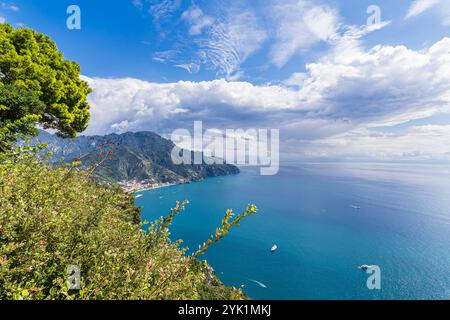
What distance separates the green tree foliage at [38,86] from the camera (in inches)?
471

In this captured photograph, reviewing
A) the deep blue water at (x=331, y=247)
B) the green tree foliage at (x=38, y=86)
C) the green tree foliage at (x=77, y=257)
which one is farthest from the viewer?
the deep blue water at (x=331, y=247)

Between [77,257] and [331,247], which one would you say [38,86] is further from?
[331,247]

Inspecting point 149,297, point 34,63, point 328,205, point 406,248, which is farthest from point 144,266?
point 328,205

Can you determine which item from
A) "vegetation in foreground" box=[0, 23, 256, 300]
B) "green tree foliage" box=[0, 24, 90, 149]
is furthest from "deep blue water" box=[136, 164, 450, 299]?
"vegetation in foreground" box=[0, 23, 256, 300]

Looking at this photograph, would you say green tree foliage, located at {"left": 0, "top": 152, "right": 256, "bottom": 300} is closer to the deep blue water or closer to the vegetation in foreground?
the vegetation in foreground

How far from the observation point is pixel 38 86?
46.2 ft

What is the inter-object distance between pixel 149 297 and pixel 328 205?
6288 inches

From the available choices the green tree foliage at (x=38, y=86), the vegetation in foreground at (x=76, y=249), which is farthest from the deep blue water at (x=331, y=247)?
the vegetation in foreground at (x=76, y=249)

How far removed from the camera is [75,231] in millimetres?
3824

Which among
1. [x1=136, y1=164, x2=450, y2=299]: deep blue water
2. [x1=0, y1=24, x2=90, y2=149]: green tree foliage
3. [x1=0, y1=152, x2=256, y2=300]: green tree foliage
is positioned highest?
[x1=0, y1=24, x2=90, y2=149]: green tree foliage

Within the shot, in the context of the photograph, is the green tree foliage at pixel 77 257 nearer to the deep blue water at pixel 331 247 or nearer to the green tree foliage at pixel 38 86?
the green tree foliage at pixel 38 86

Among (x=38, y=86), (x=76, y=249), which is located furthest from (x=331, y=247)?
(x=76, y=249)

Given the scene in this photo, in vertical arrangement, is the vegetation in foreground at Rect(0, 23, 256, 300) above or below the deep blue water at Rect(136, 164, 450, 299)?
above

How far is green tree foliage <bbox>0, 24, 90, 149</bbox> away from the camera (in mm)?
11953
